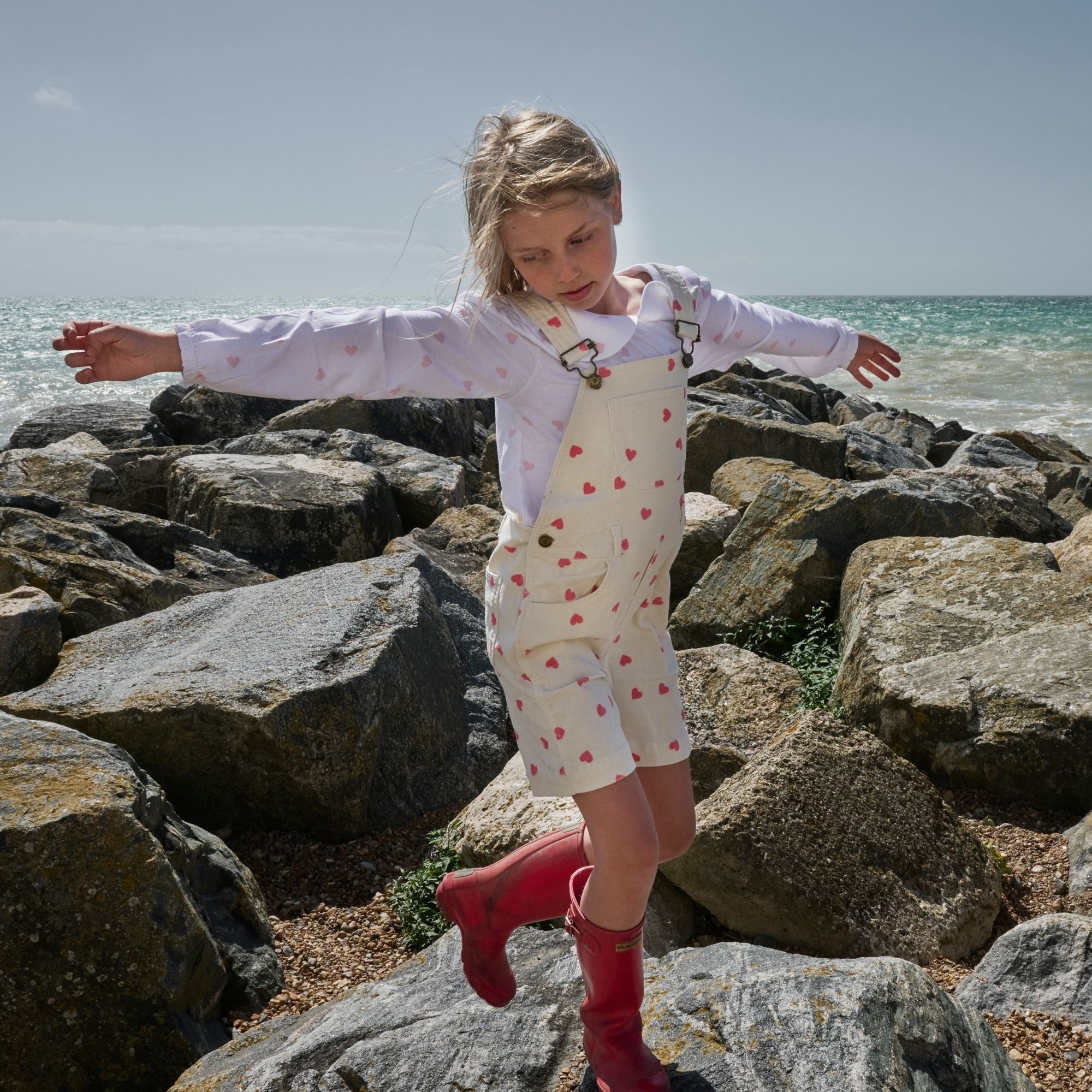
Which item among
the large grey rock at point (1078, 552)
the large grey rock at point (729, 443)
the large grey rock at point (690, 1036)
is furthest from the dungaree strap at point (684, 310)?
the large grey rock at point (729, 443)

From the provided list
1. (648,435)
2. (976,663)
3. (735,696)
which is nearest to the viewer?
(648,435)

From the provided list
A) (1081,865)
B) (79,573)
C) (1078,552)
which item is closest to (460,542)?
(79,573)

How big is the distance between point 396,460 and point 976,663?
491 cm

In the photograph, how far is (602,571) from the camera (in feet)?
7.43

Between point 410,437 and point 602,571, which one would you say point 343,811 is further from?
point 410,437

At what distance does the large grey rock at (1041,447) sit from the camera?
12.2 meters

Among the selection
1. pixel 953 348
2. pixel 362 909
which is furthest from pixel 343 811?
pixel 953 348

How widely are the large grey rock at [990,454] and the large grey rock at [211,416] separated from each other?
6.45 m

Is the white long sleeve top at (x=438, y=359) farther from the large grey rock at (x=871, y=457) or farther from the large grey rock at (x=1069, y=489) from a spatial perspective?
the large grey rock at (x=1069, y=489)

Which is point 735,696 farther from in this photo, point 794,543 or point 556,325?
point 556,325

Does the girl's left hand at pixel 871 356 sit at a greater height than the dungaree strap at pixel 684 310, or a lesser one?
lesser

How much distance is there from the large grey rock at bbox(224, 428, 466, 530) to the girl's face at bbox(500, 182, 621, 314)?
5.11 m

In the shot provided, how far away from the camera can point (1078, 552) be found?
529 cm

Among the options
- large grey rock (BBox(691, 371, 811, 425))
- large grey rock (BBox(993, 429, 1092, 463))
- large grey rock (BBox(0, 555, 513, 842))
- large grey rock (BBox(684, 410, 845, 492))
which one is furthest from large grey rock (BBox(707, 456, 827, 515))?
large grey rock (BBox(691, 371, 811, 425))
